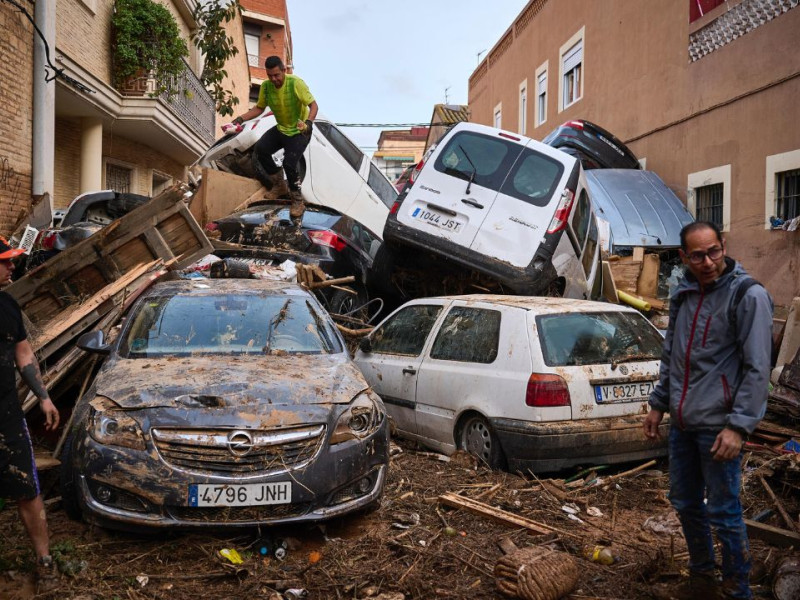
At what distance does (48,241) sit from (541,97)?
1723cm

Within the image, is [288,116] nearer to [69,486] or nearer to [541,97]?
[69,486]

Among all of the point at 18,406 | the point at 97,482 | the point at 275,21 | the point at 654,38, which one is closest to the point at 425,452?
the point at 97,482

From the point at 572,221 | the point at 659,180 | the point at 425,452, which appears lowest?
the point at 425,452

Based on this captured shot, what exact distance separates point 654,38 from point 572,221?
7747 millimetres

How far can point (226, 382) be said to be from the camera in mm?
4594

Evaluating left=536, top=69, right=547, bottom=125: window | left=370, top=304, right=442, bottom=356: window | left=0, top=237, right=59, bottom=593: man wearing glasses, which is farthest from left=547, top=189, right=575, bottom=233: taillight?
left=536, top=69, right=547, bottom=125: window

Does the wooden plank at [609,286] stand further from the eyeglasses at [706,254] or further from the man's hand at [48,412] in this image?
the man's hand at [48,412]

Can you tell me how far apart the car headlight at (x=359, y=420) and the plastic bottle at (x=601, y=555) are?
4.67 ft

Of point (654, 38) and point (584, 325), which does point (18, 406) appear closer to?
point (584, 325)

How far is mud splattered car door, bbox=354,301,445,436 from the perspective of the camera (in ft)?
22.4

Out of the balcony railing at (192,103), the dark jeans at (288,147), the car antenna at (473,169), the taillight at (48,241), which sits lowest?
the taillight at (48,241)

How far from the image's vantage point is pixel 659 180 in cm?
1388

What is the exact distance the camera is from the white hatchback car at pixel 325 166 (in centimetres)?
1095

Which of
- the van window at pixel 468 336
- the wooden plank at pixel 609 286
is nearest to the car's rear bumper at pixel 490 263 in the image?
the van window at pixel 468 336
